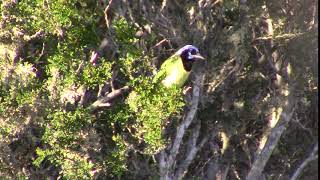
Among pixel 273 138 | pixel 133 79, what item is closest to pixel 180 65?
pixel 133 79

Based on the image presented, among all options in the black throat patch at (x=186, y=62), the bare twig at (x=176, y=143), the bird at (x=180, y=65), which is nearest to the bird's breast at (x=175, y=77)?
the bird at (x=180, y=65)

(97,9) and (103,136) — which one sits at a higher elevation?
(97,9)

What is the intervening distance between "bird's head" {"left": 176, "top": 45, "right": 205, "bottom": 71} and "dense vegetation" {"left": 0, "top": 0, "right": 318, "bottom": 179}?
51 cm

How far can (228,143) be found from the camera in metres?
13.7

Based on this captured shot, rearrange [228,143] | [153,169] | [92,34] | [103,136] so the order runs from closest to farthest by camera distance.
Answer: [92,34], [103,136], [153,169], [228,143]

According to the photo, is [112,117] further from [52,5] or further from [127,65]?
[52,5]

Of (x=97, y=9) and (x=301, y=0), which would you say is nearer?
(x=97, y=9)

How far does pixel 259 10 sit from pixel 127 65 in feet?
11.5

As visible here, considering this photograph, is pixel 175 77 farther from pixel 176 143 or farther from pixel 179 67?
pixel 176 143

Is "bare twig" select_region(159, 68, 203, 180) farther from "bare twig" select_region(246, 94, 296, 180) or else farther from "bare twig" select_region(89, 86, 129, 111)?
"bare twig" select_region(246, 94, 296, 180)

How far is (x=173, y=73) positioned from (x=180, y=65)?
0.26 meters

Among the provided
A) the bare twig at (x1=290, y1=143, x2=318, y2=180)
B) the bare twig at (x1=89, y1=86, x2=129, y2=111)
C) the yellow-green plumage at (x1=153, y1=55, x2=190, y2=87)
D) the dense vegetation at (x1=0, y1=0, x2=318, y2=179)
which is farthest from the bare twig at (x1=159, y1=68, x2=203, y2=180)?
the bare twig at (x1=290, y1=143, x2=318, y2=180)

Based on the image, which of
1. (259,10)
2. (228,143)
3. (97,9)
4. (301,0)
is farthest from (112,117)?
(228,143)

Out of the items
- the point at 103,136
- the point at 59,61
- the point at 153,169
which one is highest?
the point at 59,61
